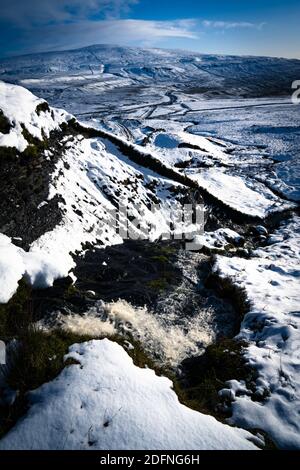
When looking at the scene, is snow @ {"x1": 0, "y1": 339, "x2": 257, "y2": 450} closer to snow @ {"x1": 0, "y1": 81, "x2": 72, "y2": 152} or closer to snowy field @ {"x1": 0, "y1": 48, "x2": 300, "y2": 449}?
snowy field @ {"x1": 0, "y1": 48, "x2": 300, "y2": 449}

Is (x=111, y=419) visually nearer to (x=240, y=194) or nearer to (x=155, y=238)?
(x=155, y=238)

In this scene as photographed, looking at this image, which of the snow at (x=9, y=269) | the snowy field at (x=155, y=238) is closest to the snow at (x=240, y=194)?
the snowy field at (x=155, y=238)

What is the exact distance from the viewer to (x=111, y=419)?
541cm

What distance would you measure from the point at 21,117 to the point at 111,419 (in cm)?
1296

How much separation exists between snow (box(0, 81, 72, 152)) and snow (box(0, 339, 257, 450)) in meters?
9.95

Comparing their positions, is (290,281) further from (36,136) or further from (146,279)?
(36,136)

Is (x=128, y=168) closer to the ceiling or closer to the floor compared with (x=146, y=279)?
closer to the ceiling

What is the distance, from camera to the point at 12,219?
11531 mm

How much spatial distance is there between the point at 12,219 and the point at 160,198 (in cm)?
975

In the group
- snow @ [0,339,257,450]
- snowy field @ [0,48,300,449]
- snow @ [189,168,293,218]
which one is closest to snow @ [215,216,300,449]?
snowy field @ [0,48,300,449]

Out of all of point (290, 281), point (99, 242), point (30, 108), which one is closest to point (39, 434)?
point (99, 242)

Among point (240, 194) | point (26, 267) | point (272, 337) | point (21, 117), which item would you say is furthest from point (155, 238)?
point (240, 194)

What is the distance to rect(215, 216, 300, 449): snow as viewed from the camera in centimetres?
674

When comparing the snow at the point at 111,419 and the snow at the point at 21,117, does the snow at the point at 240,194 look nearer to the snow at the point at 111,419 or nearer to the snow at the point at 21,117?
the snow at the point at 21,117
